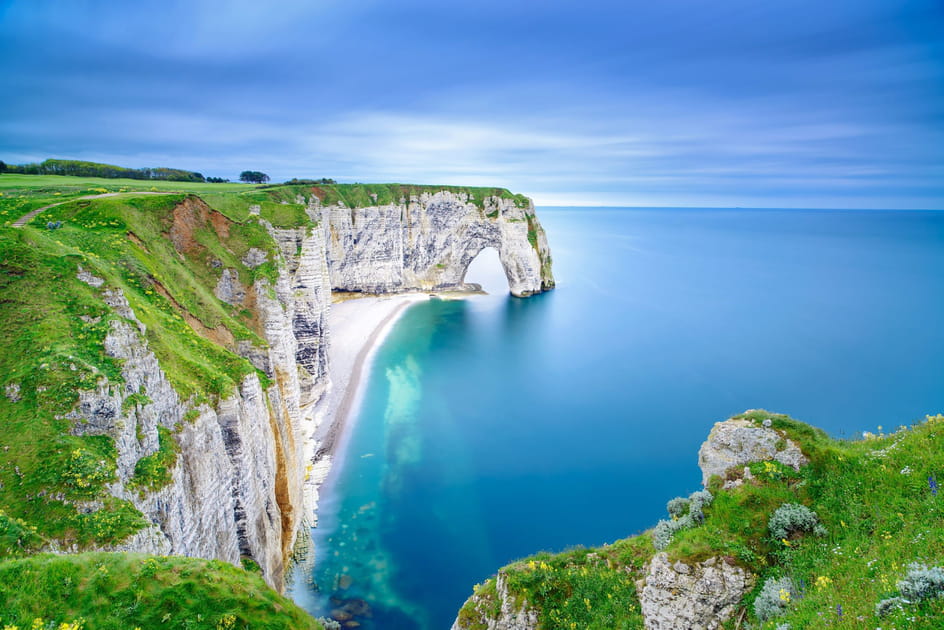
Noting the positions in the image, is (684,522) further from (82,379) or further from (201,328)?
(201,328)

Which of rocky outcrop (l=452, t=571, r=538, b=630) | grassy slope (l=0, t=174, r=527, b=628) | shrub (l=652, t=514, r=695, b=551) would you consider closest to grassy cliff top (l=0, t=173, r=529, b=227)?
grassy slope (l=0, t=174, r=527, b=628)

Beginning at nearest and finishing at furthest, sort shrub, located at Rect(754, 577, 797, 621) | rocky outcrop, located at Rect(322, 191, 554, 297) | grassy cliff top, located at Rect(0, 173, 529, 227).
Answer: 1. shrub, located at Rect(754, 577, 797, 621)
2. grassy cliff top, located at Rect(0, 173, 529, 227)
3. rocky outcrop, located at Rect(322, 191, 554, 297)

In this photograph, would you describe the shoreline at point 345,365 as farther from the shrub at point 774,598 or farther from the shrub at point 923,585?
the shrub at point 923,585

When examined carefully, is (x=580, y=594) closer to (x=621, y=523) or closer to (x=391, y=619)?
(x=391, y=619)

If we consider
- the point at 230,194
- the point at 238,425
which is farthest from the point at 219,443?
the point at 230,194

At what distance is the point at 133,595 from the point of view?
9477 millimetres

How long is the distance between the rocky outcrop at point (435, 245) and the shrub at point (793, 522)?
242 feet

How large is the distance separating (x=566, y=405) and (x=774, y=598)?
116ft

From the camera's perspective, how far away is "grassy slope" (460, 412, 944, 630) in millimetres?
8406

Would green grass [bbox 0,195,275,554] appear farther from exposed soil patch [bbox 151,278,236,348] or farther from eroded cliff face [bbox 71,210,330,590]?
eroded cliff face [bbox 71,210,330,590]

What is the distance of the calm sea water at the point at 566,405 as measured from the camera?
27.6 m

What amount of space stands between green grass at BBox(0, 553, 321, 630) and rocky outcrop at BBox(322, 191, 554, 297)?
69.8 m

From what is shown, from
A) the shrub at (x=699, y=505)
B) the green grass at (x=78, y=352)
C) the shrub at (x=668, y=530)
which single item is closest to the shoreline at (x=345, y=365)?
the green grass at (x=78, y=352)

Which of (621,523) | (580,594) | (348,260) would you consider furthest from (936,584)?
(348,260)
